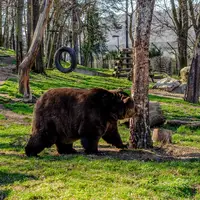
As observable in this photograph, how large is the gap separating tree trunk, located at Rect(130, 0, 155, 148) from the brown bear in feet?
2.37

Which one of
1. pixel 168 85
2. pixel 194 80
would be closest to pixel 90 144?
A: pixel 194 80

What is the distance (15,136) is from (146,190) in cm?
506

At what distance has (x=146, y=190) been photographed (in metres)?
5.25

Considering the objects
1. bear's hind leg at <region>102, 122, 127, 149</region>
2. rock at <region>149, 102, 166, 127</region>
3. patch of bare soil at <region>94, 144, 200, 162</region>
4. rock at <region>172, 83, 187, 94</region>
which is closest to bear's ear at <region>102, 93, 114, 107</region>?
bear's hind leg at <region>102, 122, 127, 149</region>

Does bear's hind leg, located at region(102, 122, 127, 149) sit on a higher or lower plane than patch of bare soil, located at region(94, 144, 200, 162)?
higher

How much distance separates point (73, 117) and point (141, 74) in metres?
1.81

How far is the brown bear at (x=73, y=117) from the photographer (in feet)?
24.0

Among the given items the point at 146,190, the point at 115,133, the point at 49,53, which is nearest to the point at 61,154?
the point at 115,133

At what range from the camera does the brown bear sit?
24.0ft

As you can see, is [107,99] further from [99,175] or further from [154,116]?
[154,116]

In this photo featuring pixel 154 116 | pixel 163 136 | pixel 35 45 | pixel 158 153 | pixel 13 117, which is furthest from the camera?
pixel 35 45

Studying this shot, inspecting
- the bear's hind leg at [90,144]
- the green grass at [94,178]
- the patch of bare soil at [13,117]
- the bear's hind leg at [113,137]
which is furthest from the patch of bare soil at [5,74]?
the green grass at [94,178]

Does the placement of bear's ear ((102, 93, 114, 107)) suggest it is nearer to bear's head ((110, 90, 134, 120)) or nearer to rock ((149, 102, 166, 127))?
bear's head ((110, 90, 134, 120))

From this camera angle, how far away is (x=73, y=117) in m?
7.40
